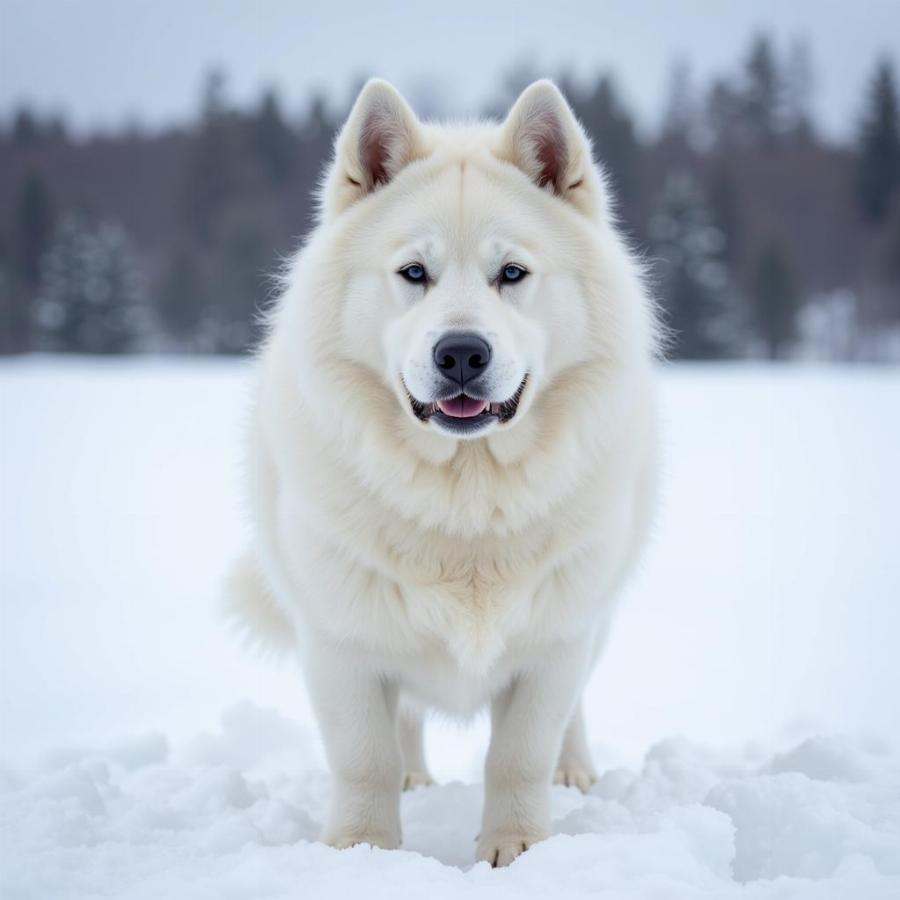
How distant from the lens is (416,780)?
162 inches

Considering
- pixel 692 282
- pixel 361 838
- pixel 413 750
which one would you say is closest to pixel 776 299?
Result: pixel 692 282

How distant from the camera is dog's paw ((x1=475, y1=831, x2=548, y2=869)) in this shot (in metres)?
3.15

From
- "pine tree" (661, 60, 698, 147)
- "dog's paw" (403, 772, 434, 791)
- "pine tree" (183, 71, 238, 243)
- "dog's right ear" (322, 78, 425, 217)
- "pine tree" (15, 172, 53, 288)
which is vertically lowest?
"dog's paw" (403, 772, 434, 791)

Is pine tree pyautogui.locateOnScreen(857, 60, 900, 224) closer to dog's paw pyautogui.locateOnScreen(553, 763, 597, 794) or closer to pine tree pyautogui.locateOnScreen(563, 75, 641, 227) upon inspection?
pine tree pyautogui.locateOnScreen(563, 75, 641, 227)

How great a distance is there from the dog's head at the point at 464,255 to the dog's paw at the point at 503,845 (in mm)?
1338

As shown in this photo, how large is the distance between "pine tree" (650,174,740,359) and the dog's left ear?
27.9m

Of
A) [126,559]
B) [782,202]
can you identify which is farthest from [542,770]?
[782,202]

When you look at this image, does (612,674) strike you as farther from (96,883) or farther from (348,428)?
(96,883)

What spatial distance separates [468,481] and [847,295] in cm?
3845

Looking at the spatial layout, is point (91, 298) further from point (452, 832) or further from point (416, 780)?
point (452, 832)

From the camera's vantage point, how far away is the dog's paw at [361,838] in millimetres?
3229

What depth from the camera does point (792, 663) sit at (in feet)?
18.8

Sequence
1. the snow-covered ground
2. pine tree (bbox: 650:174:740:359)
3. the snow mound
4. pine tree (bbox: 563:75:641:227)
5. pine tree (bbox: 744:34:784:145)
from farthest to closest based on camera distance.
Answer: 1. pine tree (bbox: 744:34:784:145)
2. pine tree (bbox: 563:75:641:227)
3. pine tree (bbox: 650:174:740:359)
4. the snow-covered ground
5. the snow mound

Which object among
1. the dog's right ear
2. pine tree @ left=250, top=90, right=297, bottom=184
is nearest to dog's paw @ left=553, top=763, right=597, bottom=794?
the dog's right ear
